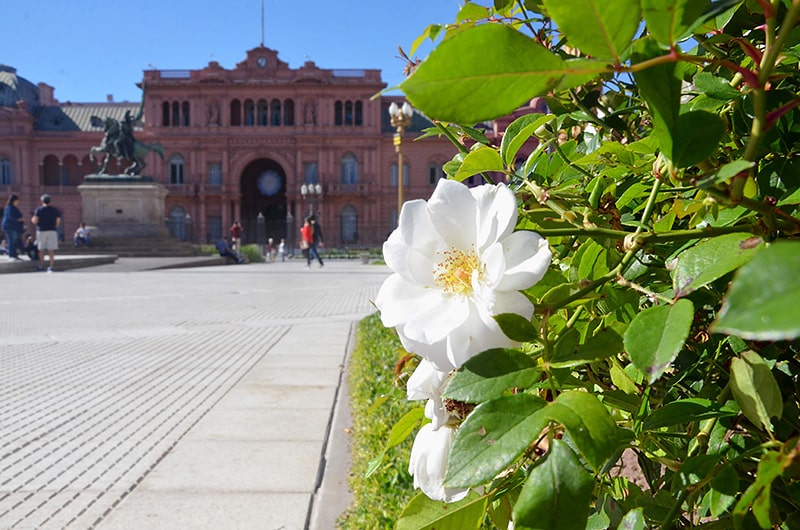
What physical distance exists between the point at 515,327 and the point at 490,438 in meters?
0.07

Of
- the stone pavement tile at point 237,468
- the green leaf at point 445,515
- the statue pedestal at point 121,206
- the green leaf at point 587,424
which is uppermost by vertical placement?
the statue pedestal at point 121,206

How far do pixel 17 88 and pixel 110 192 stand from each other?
2659 cm

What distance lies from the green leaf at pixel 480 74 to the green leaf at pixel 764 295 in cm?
17

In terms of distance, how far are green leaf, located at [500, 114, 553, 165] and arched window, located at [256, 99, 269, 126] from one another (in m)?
41.4

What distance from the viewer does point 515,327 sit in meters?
0.45

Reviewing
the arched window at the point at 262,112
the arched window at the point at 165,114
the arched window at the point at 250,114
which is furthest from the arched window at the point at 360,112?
the arched window at the point at 165,114

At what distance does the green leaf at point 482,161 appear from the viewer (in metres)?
0.66

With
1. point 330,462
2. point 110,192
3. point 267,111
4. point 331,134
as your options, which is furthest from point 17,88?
point 330,462

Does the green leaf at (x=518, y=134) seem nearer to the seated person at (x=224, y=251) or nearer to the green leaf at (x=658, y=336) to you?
the green leaf at (x=658, y=336)

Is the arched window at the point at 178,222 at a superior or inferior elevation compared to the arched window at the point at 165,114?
inferior

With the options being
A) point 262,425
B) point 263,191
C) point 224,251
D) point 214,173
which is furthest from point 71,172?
point 262,425

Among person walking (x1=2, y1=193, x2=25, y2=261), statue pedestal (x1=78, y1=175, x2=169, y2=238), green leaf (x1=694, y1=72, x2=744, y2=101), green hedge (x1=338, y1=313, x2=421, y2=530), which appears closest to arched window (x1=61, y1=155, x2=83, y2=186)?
statue pedestal (x1=78, y1=175, x2=169, y2=238)

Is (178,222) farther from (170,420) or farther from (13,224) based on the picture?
(170,420)

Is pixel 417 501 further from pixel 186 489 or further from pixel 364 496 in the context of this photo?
pixel 186 489
